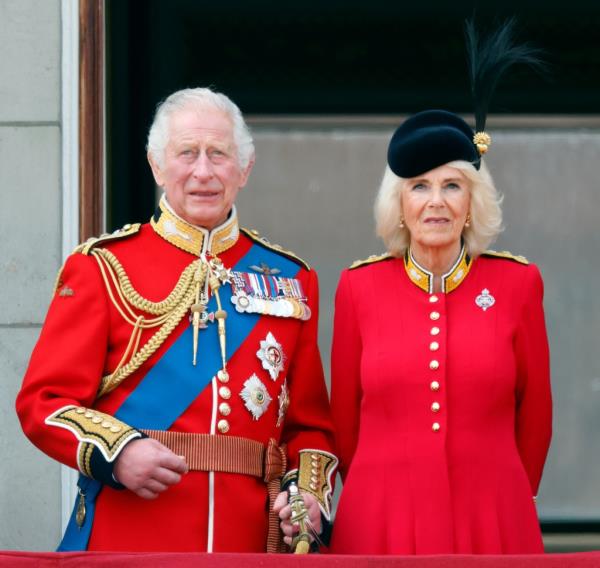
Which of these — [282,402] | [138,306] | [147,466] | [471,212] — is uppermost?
[471,212]

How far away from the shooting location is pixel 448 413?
3.83 meters

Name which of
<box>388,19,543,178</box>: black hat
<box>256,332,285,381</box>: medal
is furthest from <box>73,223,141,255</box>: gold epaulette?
<box>388,19,543,178</box>: black hat

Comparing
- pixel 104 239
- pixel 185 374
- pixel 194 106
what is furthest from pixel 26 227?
pixel 185 374

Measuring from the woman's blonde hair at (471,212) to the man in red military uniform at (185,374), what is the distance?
0.25 m

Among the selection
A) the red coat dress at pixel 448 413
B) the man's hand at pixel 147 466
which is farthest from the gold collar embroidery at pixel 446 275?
the man's hand at pixel 147 466

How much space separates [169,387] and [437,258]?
0.69 metres

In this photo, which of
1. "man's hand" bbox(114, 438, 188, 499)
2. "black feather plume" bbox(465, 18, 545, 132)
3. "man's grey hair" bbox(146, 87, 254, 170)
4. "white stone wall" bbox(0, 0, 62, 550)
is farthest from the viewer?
"white stone wall" bbox(0, 0, 62, 550)

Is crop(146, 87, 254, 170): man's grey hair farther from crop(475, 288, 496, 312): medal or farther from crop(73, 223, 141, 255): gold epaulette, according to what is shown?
crop(475, 288, 496, 312): medal

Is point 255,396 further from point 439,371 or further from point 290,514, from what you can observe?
Result: point 439,371

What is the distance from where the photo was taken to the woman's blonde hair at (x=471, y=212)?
393 cm

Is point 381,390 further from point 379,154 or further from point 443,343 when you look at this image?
point 379,154

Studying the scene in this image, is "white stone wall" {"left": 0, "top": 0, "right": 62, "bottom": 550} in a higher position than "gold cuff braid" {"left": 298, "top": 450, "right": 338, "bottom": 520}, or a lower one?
higher

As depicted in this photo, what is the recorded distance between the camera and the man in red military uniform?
144 inches

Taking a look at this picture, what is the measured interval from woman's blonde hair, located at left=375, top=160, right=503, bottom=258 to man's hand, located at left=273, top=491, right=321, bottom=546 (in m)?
0.66
